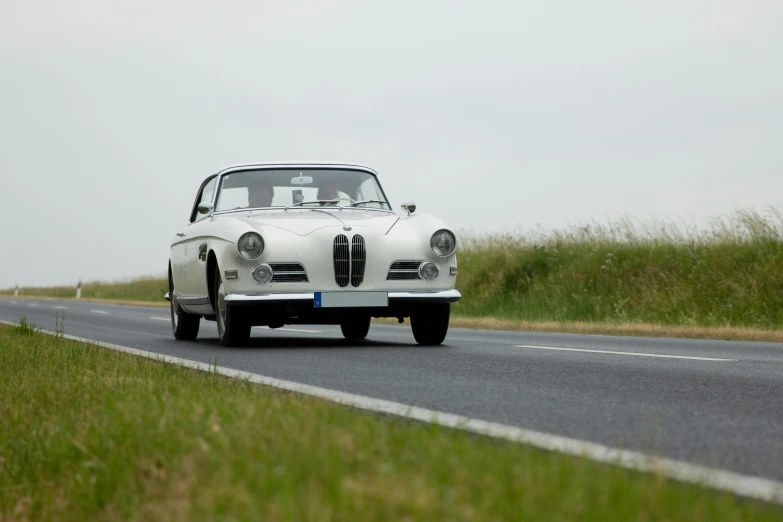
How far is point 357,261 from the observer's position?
980 centimetres

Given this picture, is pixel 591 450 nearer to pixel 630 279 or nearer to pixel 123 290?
pixel 630 279

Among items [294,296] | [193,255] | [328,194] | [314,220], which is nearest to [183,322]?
[193,255]

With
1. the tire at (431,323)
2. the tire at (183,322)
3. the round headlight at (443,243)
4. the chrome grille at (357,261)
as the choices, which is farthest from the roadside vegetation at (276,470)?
the tire at (183,322)

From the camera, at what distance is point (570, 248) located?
20.2 metres

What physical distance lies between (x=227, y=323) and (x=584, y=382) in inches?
160

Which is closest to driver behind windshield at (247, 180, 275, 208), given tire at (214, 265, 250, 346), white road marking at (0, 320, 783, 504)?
tire at (214, 265, 250, 346)

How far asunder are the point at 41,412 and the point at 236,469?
8.40ft

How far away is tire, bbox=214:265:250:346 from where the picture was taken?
9.94 meters

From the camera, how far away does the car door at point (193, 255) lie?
10.8 m

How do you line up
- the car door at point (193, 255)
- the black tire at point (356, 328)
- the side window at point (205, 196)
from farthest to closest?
1. the black tire at point (356, 328)
2. the side window at point (205, 196)
3. the car door at point (193, 255)

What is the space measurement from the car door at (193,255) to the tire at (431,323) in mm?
1999

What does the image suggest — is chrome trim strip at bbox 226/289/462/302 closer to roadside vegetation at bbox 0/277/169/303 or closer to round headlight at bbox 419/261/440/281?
round headlight at bbox 419/261/440/281

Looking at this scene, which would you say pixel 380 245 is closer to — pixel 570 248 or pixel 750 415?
pixel 750 415

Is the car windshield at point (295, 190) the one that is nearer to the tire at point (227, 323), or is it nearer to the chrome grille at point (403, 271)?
the tire at point (227, 323)
